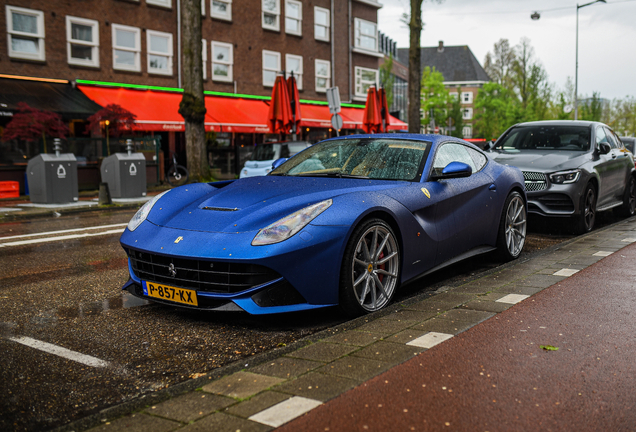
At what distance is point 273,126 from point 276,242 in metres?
17.9

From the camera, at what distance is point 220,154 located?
24.9m

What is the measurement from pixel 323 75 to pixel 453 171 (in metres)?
28.7

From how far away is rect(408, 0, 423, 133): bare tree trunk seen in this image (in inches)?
899

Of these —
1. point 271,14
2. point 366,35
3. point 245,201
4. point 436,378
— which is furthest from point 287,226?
point 366,35

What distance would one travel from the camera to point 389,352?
3439mm

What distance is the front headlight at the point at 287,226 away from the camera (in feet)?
13.2

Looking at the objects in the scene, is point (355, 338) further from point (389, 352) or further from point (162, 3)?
point (162, 3)

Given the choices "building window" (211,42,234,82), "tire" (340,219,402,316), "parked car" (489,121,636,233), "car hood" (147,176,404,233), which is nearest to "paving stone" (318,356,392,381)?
"tire" (340,219,402,316)

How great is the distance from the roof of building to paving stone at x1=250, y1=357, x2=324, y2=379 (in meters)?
95.4

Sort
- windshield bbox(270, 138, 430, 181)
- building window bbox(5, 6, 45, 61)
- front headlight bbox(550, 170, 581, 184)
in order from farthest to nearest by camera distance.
Answer: 1. building window bbox(5, 6, 45, 61)
2. front headlight bbox(550, 170, 581, 184)
3. windshield bbox(270, 138, 430, 181)

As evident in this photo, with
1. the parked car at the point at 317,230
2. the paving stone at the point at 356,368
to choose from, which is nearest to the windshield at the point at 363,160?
the parked car at the point at 317,230

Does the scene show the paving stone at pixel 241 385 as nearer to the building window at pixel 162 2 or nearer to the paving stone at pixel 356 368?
the paving stone at pixel 356 368

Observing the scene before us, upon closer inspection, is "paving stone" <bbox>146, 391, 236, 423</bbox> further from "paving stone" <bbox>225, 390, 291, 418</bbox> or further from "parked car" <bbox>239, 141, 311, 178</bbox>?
"parked car" <bbox>239, 141, 311, 178</bbox>

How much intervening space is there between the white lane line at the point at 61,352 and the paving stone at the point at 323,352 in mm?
1124
